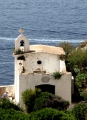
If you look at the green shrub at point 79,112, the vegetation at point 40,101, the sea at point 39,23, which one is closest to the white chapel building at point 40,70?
the vegetation at point 40,101

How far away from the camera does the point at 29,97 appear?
40.0m

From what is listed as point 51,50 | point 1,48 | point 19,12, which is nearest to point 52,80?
point 51,50

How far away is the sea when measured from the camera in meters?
84.4

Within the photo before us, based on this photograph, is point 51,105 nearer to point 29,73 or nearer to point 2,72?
point 29,73

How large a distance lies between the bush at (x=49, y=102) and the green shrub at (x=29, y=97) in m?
0.43

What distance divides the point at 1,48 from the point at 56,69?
4306cm

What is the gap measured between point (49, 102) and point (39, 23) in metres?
72.3

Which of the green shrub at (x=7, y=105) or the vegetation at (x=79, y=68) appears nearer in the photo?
the green shrub at (x=7, y=105)

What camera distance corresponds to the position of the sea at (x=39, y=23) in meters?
84.4

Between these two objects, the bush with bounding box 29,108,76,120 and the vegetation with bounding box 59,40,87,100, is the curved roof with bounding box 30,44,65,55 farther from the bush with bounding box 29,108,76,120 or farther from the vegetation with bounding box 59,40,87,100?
the bush with bounding box 29,108,76,120

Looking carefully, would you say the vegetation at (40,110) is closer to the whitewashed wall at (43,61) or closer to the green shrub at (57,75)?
the green shrub at (57,75)

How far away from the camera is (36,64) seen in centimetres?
4397

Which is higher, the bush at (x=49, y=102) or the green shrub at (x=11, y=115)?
the bush at (x=49, y=102)

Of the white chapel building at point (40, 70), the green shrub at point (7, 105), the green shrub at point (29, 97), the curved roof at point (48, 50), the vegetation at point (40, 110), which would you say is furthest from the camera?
the curved roof at point (48, 50)
